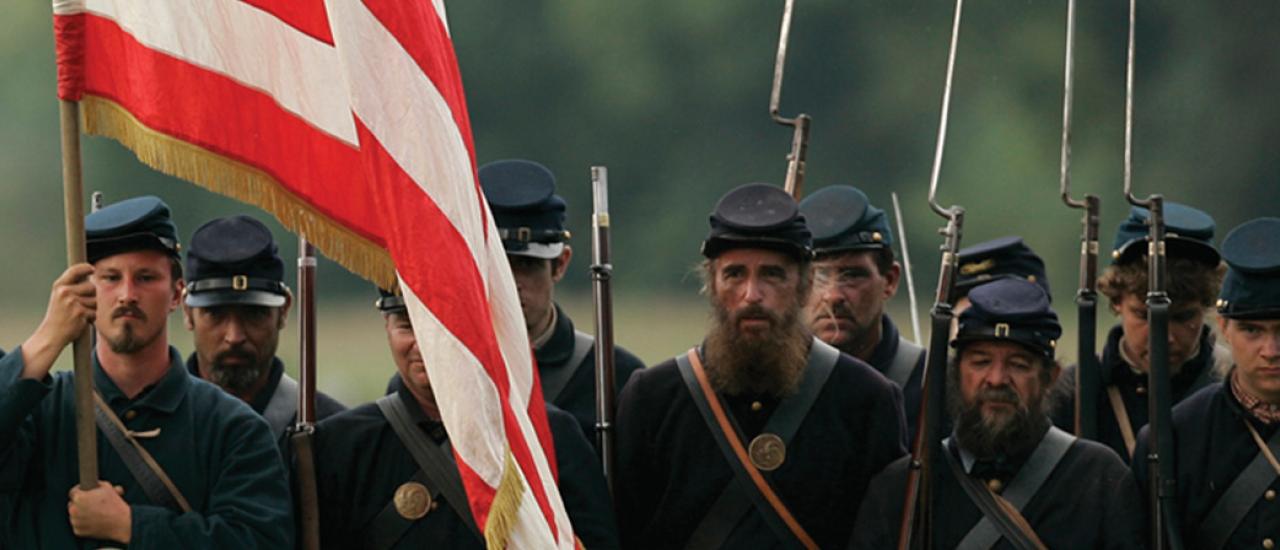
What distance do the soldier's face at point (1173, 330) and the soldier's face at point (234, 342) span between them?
2588 millimetres

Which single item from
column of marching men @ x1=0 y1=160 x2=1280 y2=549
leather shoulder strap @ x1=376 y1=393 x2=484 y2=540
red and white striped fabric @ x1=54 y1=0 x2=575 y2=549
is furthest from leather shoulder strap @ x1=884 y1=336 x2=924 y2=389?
red and white striped fabric @ x1=54 y1=0 x2=575 y2=549

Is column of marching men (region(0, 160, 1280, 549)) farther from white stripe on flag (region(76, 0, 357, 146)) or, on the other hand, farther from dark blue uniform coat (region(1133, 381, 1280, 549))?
white stripe on flag (region(76, 0, 357, 146))

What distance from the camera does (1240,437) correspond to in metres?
6.60

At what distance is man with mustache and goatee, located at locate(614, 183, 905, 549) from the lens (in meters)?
6.70

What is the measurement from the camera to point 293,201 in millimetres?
5492

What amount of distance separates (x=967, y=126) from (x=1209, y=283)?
22.6 ft

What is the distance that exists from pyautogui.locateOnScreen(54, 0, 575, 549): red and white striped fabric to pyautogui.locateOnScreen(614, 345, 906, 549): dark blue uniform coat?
47.5 inches

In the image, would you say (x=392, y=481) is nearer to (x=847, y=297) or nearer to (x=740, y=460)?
(x=740, y=460)

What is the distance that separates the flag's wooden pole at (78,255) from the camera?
5293 millimetres

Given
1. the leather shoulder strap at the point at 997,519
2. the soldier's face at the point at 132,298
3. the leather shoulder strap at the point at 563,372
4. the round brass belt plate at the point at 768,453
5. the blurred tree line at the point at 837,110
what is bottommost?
the leather shoulder strap at the point at 997,519

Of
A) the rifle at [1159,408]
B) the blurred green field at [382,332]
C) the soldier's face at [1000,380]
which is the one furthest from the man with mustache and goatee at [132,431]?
the blurred green field at [382,332]

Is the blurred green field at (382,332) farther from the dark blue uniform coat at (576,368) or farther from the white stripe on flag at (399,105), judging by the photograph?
the white stripe on flag at (399,105)

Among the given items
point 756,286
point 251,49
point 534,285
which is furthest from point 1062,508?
point 251,49

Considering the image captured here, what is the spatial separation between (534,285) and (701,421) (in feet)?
2.48
